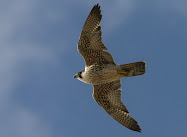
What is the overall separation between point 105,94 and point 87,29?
2707 mm

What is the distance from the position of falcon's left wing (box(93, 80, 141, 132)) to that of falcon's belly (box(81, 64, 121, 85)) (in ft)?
2.66

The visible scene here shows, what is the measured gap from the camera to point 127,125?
41.3 ft

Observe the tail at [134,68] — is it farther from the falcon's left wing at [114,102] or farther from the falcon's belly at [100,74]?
the falcon's left wing at [114,102]

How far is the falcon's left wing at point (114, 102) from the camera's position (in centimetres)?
1256

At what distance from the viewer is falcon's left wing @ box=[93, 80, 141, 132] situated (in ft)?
41.2

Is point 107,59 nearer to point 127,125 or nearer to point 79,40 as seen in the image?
point 79,40

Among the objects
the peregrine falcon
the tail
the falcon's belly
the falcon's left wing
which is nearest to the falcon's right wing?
the peregrine falcon

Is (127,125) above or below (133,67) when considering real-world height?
below

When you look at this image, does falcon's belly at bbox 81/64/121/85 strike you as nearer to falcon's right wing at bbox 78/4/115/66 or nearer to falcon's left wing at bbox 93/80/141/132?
falcon's right wing at bbox 78/4/115/66

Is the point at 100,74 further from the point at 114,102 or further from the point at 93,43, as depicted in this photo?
the point at 114,102

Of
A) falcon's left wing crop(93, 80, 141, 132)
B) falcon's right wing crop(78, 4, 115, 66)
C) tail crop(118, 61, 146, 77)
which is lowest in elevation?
falcon's left wing crop(93, 80, 141, 132)

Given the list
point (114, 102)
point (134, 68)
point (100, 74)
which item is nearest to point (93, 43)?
point (100, 74)

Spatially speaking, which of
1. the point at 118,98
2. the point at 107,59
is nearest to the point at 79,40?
the point at 107,59

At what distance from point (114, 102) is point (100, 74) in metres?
1.73
